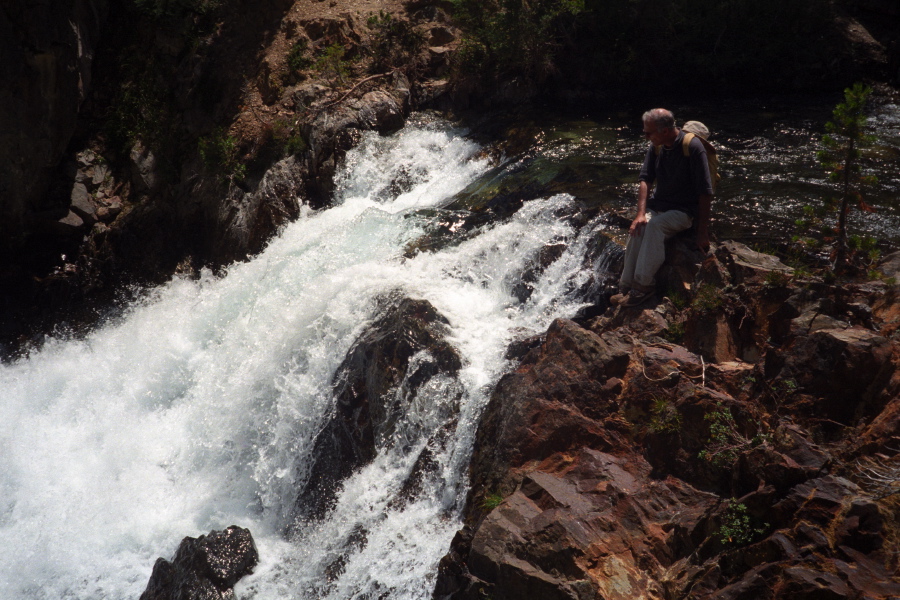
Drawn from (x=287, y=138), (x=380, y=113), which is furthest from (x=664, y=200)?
(x=287, y=138)

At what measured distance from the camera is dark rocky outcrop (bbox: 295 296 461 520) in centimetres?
605

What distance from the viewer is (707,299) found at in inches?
201

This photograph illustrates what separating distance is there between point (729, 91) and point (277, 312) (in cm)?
893

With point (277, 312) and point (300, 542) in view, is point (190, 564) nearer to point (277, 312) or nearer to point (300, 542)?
point (300, 542)

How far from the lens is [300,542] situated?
232 inches

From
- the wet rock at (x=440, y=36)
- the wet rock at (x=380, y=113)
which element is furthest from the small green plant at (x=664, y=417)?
the wet rock at (x=440, y=36)

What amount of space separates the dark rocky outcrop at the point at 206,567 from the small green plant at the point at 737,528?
419 centimetres

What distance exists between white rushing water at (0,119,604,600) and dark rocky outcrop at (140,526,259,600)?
203 millimetres

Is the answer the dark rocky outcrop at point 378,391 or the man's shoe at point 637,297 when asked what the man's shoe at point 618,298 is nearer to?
the man's shoe at point 637,297

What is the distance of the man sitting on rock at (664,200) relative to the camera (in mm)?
5435

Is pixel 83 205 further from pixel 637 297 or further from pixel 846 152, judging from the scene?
pixel 846 152

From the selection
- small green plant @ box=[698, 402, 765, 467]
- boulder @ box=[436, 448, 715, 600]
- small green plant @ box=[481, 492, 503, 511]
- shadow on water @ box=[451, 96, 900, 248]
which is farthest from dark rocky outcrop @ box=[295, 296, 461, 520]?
shadow on water @ box=[451, 96, 900, 248]

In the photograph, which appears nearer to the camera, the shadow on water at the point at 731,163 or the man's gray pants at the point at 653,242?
the man's gray pants at the point at 653,242

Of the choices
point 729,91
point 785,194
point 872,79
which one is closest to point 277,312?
point 785,194
